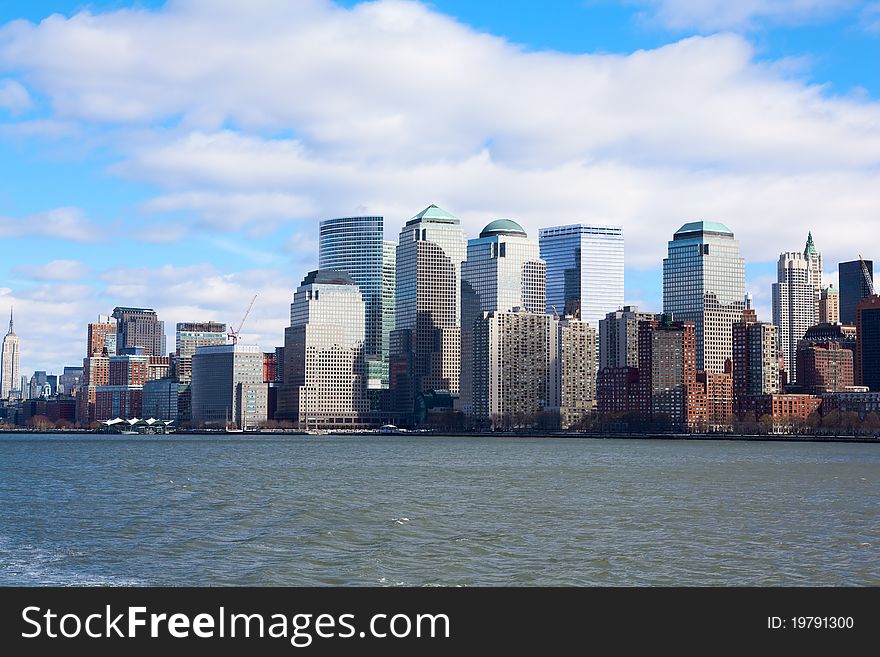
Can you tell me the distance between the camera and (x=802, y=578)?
44562 mm

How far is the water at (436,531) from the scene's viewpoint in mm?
Result: 45125

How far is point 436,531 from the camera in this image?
59719 millimetres

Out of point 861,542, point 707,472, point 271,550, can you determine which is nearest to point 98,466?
point 707,472

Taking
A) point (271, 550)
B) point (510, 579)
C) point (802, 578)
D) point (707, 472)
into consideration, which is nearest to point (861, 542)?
point (802, 578)

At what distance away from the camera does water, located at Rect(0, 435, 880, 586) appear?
148 feet
